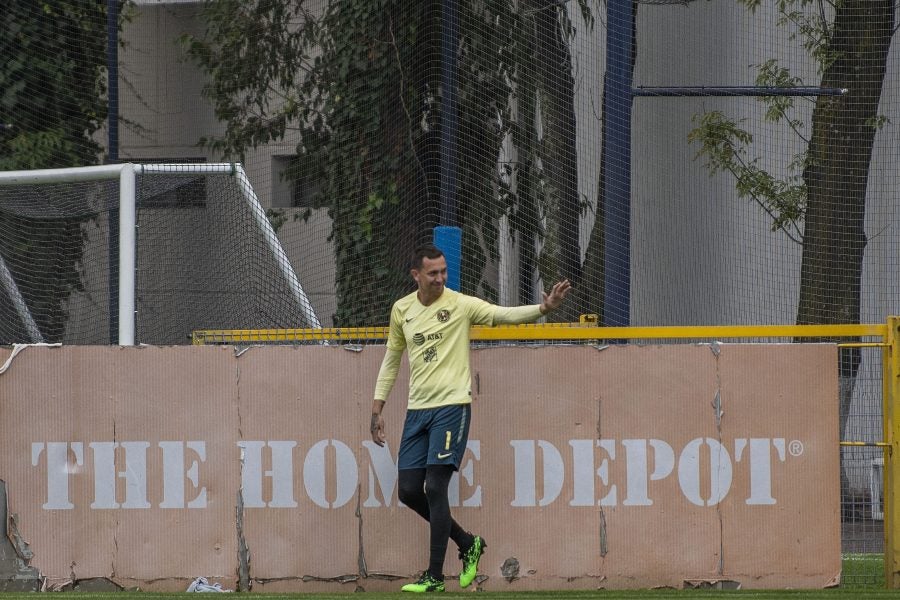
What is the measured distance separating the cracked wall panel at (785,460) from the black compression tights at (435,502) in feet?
5.26

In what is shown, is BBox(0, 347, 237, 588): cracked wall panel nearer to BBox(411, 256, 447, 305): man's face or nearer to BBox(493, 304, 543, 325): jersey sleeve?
BBox(411, 256, 447, 305): man's face

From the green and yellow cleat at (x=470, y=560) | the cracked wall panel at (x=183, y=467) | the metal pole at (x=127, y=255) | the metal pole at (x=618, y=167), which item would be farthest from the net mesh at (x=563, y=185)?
the green and yellow cleat at (x=470, y=560)

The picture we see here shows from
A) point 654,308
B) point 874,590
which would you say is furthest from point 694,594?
point 654,308

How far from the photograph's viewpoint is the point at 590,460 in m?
7.54

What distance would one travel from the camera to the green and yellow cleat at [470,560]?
280 inches

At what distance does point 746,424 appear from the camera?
752 cm

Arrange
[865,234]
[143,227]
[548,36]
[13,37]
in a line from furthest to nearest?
[13,37] → [548,36] → [865,234] → [143,227]

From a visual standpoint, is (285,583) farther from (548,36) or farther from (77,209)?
(548,36)

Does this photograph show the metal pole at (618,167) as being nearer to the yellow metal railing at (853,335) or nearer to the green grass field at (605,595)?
the yellow metal railing at (853,335)

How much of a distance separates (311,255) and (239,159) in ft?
7.20

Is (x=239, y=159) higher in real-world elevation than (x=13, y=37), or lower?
lower

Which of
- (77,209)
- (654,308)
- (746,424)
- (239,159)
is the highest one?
(239,159)

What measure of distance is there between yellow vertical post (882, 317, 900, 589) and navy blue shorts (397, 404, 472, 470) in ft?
7.79

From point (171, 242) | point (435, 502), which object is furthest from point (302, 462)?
point (171, 242)
